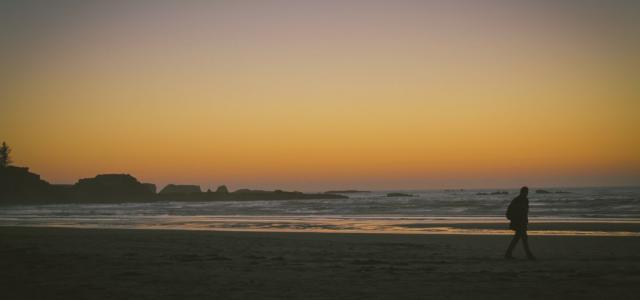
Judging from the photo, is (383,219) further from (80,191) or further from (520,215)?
(80,191)

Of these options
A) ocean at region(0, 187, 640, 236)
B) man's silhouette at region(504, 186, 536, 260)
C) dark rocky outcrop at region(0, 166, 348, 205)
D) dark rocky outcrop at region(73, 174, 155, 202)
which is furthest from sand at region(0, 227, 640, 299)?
dark rocky outcrop at region(73, 174, 155, 202)

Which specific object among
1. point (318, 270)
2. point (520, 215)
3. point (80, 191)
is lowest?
point (318, 270)

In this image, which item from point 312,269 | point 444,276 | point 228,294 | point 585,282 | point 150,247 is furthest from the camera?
point 150,247

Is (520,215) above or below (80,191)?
below

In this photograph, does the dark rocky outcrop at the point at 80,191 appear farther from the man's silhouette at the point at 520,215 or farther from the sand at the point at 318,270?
the man's silhouette at the point at 520,215

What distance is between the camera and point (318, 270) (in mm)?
12398

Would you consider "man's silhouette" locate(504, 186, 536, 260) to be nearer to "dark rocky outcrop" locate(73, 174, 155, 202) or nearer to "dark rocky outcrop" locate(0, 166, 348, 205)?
"dark rocky outcrop" locate(0, 166, 348, 205)

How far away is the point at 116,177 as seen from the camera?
5010 inches

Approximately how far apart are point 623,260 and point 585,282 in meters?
4.06

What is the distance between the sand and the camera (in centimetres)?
962

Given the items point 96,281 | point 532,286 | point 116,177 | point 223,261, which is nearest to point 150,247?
point 223,261

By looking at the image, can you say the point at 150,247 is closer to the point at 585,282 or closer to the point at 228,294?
the point at 228,294

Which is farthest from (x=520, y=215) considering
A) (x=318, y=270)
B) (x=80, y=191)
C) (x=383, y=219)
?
(x=80, y=191)

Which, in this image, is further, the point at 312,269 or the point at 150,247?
the point at 150,247
